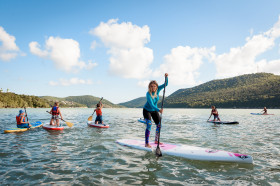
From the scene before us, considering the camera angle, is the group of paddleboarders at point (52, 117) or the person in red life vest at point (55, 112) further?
the person in red life vest at point (55, 112)

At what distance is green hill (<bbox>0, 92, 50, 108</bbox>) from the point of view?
137375 mm

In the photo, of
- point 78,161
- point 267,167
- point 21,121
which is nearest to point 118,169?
point 78,161

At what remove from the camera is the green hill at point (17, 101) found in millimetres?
137375

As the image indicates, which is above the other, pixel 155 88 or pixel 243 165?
pixel 155 88

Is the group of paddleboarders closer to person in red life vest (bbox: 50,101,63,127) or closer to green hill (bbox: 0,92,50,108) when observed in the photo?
person in red life vest (bbox: 50,101,63,127)

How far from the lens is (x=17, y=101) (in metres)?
149

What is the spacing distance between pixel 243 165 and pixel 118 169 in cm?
422

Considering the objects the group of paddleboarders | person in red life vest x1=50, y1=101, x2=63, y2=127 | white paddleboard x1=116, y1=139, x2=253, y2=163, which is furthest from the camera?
person in red life vest x1=50, y1=101, x2=63, y2=127

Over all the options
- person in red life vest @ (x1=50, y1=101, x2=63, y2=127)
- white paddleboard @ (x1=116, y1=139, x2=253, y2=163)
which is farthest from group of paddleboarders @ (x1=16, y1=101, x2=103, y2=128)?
white paddleboard @ (x1=116, y1=139, x2=253, y2=163)

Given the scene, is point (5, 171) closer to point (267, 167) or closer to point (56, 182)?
point (56, 182)

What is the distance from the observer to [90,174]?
17.9 ft

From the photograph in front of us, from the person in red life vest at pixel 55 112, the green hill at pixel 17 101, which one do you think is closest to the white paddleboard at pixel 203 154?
the person in red life vest at pixel 55 112

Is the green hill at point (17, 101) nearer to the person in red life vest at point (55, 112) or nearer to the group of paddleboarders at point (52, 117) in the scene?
the group of paddleboarders at point (52, 117)

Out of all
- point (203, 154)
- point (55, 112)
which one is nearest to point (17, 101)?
point (55, 112)
